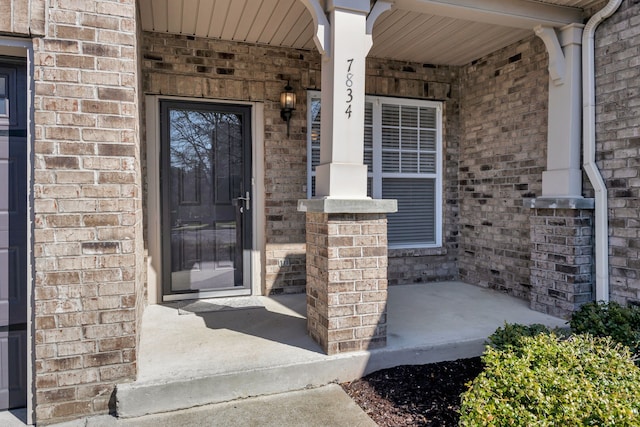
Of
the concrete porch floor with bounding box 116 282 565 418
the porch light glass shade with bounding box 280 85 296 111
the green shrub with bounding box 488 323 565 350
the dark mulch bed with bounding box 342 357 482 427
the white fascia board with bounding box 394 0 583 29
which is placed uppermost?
the white fascia board with bounding box 394 0 583 29

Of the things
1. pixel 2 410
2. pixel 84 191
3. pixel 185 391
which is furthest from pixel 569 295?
pixel 2 410

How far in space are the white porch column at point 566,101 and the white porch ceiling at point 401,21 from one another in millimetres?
144

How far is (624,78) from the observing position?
3.62m

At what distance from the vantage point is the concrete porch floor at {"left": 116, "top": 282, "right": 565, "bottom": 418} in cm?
259

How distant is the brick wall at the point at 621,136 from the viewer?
3543mm

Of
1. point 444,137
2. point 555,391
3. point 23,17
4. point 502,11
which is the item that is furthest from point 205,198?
point 555,391

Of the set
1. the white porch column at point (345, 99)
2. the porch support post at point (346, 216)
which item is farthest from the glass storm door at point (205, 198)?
the white porch column at point (345, 99)

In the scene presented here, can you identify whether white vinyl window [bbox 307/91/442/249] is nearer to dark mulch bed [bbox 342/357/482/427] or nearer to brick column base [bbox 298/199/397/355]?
brick column base [bbox 298/199/397/355]

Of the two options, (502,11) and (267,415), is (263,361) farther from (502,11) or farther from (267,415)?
(502,11)

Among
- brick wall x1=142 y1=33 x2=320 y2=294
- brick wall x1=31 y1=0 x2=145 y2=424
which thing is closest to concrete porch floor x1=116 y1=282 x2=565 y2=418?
brick wall x1=31 y1=0 x2=145 y2=424

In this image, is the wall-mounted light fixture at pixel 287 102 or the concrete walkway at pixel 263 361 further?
the wall-mounted light fixture at pixel 287 102

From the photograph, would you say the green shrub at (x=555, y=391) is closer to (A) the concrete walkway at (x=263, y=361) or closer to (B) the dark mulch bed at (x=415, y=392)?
(B) the dark mulch bed at (x=415, y=392)

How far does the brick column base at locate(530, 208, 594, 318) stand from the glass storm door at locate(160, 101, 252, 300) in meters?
3.02

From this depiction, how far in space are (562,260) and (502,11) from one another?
232cm
